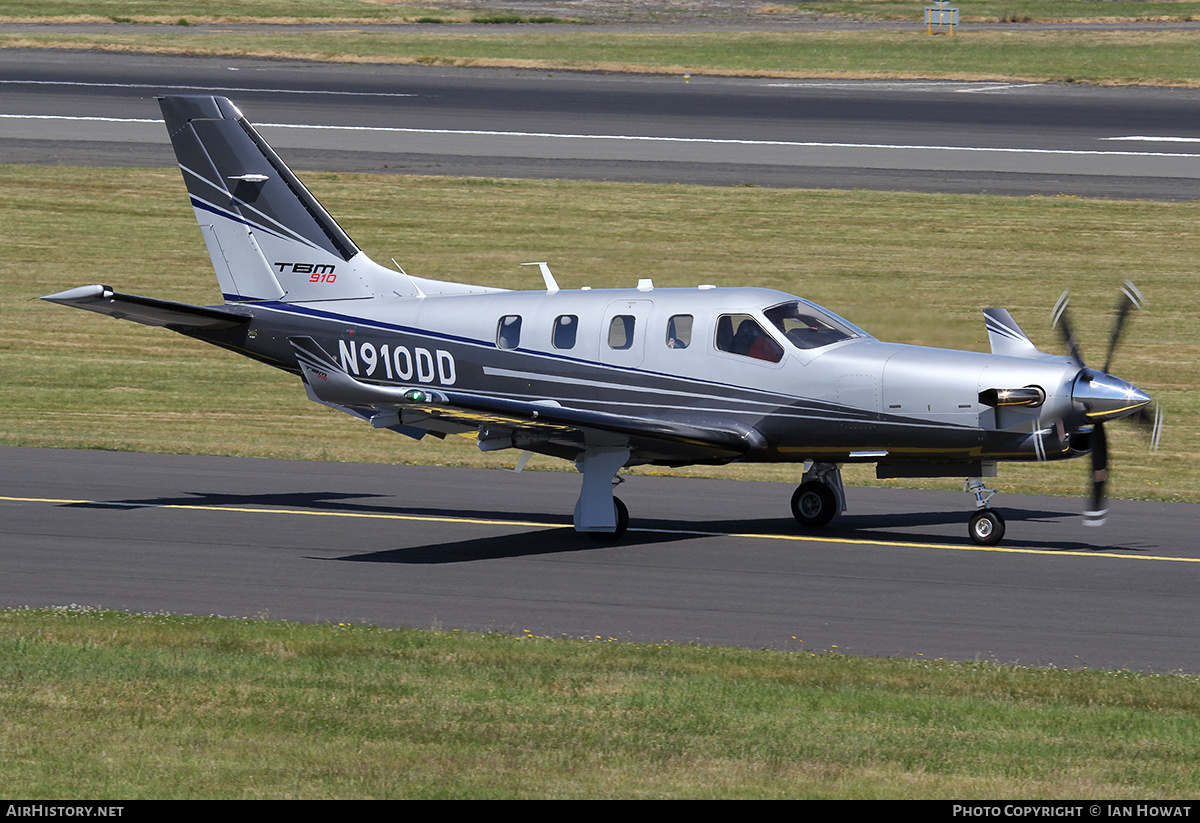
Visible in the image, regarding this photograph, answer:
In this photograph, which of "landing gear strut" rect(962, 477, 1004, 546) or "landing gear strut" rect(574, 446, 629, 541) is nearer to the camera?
"landing gear strut" rect(962, 477, 1004, 546)

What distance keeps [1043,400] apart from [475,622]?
6.17 meters

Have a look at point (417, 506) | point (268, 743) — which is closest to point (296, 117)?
point (417, 506)

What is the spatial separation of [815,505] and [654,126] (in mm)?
29643

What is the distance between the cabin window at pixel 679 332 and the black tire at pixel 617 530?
185 cm

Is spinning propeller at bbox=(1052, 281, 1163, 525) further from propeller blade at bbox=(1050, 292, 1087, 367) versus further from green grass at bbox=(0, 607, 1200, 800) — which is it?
green grass at bbox=(0, 607, 1200, 800)

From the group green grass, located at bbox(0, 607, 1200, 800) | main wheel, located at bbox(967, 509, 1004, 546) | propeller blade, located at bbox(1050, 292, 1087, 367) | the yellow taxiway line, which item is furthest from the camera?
main wheel, located at bbox(967, 509, 1004, 546)

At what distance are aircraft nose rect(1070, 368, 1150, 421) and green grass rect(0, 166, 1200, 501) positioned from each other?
177 inches

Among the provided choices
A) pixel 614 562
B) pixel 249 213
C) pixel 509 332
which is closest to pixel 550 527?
pixel 614 562

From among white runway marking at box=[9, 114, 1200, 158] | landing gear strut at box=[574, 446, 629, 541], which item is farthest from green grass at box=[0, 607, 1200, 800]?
white runway marking at box=[9, 114, 1200, 158]

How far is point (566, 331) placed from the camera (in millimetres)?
17359

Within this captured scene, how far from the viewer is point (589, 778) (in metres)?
8.85

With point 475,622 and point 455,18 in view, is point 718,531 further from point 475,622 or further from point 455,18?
point 455,18

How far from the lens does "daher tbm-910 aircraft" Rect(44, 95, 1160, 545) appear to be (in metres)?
15.6
